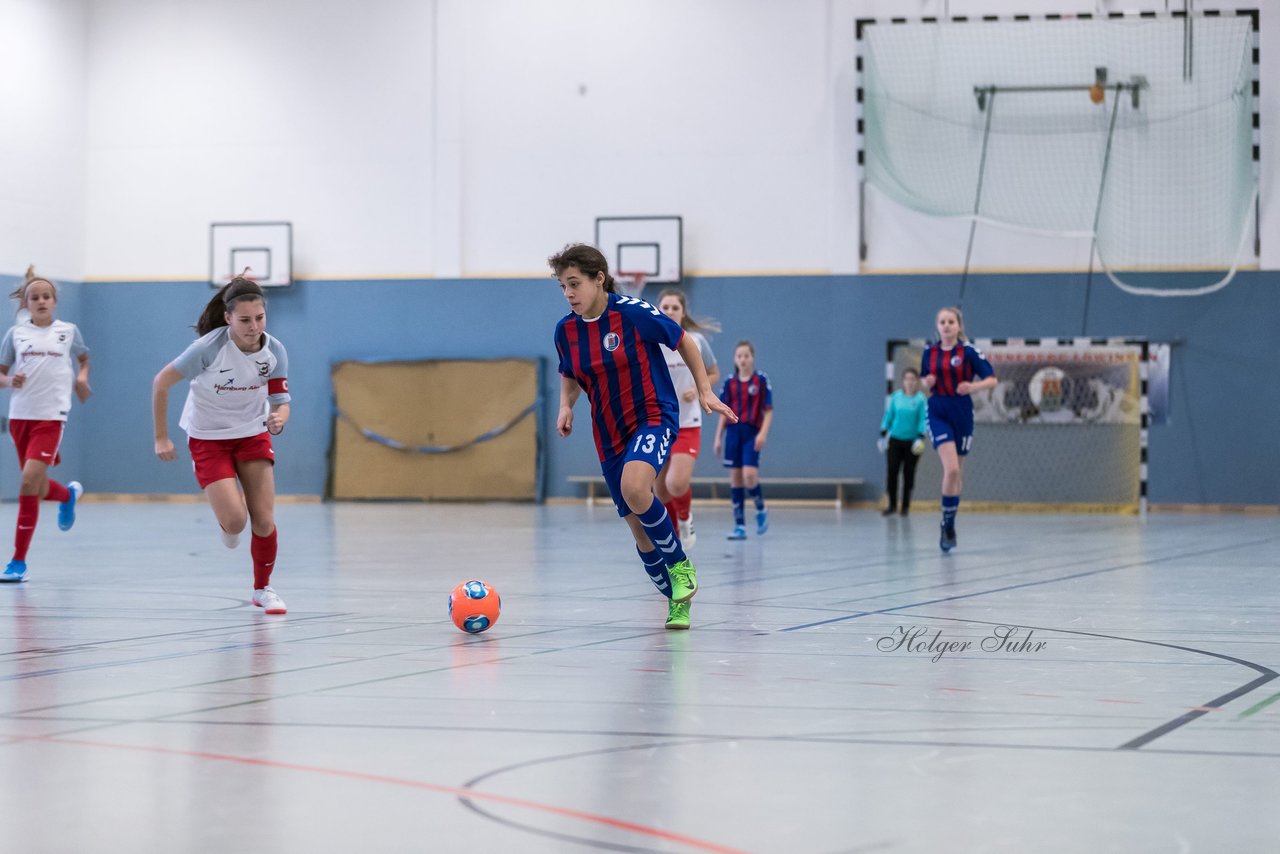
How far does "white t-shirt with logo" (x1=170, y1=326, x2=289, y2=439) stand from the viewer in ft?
26.5

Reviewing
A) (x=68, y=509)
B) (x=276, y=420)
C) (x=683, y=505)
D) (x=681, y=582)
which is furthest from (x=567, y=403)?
(x=68, y=509)

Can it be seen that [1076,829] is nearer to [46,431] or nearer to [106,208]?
[46,431]

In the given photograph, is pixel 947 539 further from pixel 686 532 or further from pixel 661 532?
pixel 661 532

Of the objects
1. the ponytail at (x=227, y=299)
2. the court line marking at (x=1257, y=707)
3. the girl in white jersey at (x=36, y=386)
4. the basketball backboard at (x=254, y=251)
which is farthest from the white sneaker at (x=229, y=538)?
the basketball backboard at (x=254, y=251)

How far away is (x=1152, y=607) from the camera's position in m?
8.28

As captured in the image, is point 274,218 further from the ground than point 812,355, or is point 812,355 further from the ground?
point 274,218

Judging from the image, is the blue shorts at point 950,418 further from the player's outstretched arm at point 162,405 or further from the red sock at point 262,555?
the player's outstretched arm at point 162,405

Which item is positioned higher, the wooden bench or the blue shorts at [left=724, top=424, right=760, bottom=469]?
the blue shorts at [left=724, top=424, right=760, bottom=469]

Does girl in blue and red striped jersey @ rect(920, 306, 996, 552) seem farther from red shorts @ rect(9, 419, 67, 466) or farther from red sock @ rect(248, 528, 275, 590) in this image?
red shorts @ rect(9, 419, 67, 466)

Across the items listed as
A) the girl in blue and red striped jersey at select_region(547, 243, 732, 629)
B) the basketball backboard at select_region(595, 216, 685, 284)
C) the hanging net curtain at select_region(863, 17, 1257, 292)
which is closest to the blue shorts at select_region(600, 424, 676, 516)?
the girl in blue and red striped jersey at select_region(547, 243, 732, 629)

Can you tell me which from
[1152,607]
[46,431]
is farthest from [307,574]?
[1152,607]

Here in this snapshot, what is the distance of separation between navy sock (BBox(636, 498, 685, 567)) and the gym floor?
390 mm

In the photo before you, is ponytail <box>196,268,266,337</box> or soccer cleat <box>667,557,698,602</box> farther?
ponytail <box>196,268,266,337</box>

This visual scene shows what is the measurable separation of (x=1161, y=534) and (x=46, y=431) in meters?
11.0
